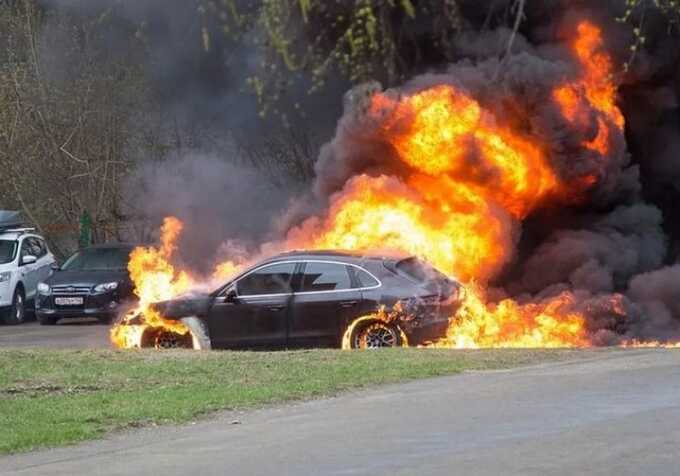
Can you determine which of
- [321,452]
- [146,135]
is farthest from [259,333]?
[146,135]

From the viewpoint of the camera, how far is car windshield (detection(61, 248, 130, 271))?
29000 mm

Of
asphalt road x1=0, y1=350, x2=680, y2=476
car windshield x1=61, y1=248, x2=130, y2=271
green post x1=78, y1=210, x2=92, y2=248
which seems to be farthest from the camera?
green post x1=78, y1=210, x2=92, y2=248

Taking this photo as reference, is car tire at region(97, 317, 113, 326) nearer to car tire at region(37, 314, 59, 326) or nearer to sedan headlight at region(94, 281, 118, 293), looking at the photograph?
sedan headlight at region(94, 281, 118, 293)

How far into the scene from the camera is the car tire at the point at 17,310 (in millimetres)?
28891

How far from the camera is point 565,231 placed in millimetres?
27844

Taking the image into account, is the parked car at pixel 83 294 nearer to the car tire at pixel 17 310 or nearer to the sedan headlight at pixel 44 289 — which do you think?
the sedan headlight at pixel 44 289

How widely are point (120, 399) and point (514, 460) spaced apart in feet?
18.2

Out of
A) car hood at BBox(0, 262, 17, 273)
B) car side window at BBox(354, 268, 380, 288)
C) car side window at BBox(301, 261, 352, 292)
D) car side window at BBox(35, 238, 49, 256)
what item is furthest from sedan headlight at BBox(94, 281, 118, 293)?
car side window at BBox(354, 268, 380, 288)

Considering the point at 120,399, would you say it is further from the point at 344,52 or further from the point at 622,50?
the point at 622,50

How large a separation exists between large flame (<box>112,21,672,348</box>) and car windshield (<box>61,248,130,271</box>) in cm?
227

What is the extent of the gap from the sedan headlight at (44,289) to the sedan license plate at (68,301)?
25 cm

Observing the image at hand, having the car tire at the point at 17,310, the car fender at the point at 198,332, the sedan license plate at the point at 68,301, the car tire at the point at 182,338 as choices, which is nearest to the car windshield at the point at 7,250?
the car tire at the point at 17,310

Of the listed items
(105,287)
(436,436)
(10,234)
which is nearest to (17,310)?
(10,234)

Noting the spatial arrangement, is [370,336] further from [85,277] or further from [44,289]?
[44,289]
